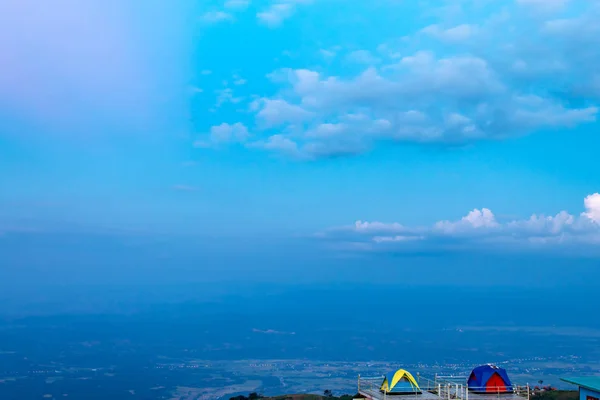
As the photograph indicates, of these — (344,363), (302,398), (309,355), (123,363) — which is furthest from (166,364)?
(302,398)

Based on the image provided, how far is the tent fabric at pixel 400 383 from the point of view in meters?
37.4

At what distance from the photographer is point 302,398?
68188mm

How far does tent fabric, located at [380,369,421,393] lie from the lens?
123ft

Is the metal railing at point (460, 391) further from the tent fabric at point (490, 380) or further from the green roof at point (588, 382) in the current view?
the green roof at point (588, 382)

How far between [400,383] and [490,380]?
5.42 metres

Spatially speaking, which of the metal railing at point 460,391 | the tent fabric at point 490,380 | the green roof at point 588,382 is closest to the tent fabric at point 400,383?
the metal railing at point 460,391

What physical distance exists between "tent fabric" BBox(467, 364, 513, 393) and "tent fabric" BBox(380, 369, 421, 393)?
353 centimetres

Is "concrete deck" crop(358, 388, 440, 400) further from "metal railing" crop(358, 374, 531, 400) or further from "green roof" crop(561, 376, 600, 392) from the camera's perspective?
"green roof" crop(561, 376, 600, 392)

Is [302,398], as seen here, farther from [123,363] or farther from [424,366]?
[123,363]

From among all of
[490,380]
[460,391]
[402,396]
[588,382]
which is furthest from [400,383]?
[588,382]

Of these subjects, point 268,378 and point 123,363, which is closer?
point 268,378

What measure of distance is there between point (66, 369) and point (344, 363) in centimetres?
7813

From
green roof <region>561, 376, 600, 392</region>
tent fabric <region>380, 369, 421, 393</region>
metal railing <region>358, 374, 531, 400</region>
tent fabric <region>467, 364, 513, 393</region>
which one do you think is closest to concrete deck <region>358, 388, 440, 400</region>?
metal railing <region>358, 374, 531, 400</region>

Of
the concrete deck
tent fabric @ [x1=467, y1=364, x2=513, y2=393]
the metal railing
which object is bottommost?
→ the concrete deck
